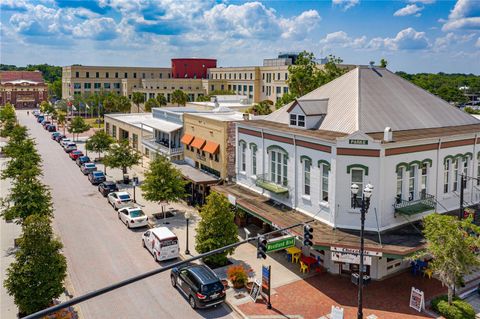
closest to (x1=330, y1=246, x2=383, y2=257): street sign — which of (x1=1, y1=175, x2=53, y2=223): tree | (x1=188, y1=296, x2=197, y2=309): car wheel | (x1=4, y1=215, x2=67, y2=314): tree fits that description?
(x1=188, y1=296, x2=197, y2=309): car wheel

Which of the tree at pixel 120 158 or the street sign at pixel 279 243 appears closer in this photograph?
the street sign at pixel 279 243

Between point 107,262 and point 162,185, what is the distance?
30.2 feet

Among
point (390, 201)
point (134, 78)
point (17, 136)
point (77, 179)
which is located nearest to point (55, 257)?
point (390, 201)

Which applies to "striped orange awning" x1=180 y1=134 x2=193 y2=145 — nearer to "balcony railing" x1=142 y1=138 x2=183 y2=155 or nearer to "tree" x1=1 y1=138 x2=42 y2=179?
"balcony railing" x1=142 y1=138 x2=183 y2=155

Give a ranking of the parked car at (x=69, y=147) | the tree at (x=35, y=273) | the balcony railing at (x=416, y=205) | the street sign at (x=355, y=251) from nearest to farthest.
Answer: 1. the tree at (x=35, y=273)
2. the street sign at (x=355, y=251)
3. the balcony railing at (x=416, y=205)
4. the parked car at (x=69, y=147)

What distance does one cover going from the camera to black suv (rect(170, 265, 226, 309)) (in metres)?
21.0

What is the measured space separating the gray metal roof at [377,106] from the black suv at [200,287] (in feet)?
40.4

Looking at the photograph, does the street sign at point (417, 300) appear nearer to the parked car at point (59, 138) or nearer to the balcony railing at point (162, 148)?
the balcony railing at point (162, 148)

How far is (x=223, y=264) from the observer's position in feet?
87.0

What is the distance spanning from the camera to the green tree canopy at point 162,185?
34.7 m

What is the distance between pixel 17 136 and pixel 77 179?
1518cm

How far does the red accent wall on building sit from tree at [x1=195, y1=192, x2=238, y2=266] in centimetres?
11435

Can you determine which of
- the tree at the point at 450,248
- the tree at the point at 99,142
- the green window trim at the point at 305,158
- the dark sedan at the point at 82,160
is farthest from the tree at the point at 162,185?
the dark sedan at the point at 82,160

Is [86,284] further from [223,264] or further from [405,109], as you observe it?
[405,109]
